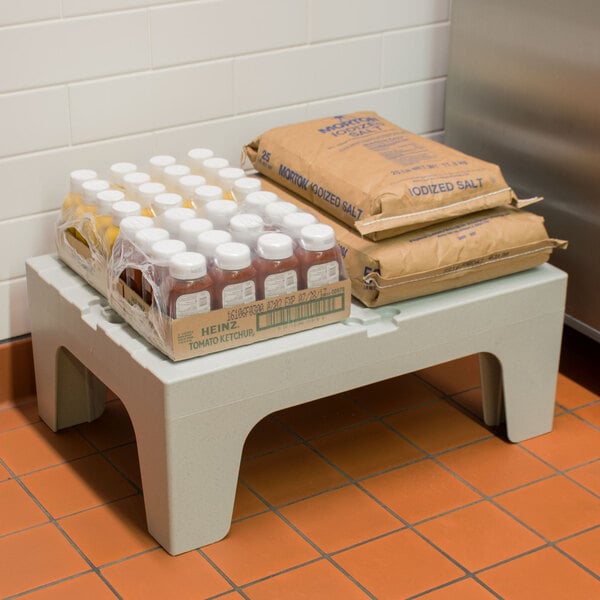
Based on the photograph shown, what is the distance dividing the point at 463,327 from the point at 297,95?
0.62 m

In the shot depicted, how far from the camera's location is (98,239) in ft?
6.00

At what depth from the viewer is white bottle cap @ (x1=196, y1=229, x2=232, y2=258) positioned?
168cm

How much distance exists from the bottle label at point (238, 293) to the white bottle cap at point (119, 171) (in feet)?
1.28

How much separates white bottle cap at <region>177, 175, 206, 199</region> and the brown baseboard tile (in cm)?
45

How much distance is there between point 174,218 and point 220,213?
7cm

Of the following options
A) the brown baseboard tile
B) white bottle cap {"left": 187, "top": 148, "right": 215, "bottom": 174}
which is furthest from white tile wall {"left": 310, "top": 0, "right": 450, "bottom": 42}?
the brown baseboard tile

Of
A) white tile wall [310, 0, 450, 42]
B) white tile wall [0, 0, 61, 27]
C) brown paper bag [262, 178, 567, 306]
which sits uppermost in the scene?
white tile wall [0, 0, 61, 27]

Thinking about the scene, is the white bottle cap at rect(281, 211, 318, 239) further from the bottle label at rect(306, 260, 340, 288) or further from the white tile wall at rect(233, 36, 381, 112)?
the white tile wall at rect(233, 36, 381, 112)

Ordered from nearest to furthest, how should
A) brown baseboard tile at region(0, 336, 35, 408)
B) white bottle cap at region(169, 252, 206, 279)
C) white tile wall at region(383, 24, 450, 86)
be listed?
white bottle cap at region(169, 252, 206, 279) → brown baseboard tile at region(0, 336, 35, 408) → white tile wall at region(383, 24, 450, 86)

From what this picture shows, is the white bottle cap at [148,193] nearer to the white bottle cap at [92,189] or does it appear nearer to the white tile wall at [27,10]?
the white bottle cap at [92,189]

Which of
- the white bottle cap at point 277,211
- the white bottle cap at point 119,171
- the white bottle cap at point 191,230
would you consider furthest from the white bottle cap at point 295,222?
the white bottle cap at point 119,171

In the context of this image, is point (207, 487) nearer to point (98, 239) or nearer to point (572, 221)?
point (98, 239)

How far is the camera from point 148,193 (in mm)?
1864

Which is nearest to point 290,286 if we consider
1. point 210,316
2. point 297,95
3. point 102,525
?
point 210,316
